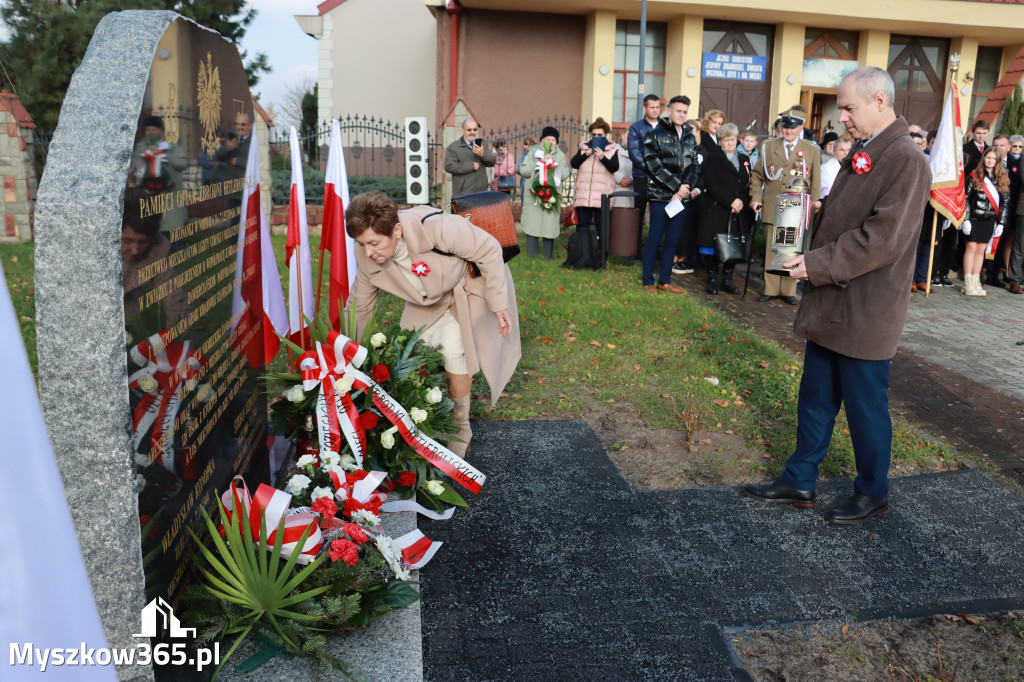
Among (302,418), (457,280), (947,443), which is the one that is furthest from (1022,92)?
(302,418)

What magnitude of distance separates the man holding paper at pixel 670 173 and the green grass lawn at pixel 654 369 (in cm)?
77

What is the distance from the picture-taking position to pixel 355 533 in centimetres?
306

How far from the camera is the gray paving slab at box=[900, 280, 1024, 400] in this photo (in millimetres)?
7480

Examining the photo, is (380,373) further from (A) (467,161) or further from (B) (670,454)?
(A) (467,161)

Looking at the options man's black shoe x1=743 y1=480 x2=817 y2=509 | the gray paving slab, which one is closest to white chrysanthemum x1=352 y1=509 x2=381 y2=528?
man's black shoe x1=743 y1=480 x2=817 y2=509

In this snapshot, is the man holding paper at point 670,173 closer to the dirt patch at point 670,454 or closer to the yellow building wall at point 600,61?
the dirt patch at point 670,454

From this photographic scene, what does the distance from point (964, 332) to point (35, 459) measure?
32.5 feet

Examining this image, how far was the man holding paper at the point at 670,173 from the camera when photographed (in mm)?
10031

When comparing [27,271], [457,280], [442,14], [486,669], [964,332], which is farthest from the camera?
[442,14]

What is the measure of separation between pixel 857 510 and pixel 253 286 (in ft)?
10.6

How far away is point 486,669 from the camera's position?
2859 mm

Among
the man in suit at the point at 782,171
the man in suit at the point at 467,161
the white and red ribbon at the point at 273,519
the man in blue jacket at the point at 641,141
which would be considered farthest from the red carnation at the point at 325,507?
the man in suit at the point at 467,161

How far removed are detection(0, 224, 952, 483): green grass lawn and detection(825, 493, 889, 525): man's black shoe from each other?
30.2 inches

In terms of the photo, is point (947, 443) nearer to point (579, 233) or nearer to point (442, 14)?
point (579, 233)
